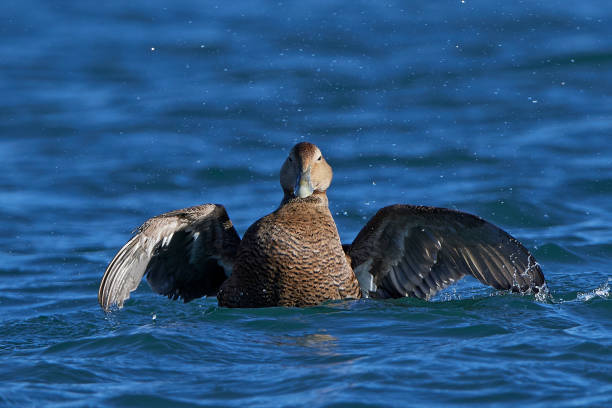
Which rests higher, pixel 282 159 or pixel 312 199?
pixel 282 159

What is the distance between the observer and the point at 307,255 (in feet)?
20.1

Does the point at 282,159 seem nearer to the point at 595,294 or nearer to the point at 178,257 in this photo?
the point at 178,257

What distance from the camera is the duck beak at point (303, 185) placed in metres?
6.28

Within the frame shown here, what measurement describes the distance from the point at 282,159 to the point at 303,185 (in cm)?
455

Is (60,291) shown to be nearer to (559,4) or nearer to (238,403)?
(238,403)

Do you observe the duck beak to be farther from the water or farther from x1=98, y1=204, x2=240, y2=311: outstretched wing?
the water

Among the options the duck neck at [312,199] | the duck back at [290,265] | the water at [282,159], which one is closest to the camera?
the water at [282,159]

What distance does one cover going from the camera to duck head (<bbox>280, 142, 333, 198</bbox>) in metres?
6.28

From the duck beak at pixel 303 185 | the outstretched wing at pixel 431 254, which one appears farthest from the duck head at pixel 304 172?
the outstretched wing at pixel 431 254

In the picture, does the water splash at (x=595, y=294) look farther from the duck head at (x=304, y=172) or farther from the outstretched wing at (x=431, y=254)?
the duck head at (x=304, y=172)

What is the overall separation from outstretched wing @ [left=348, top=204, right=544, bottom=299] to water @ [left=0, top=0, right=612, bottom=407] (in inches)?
7.2

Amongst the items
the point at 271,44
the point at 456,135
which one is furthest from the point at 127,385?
the point at 271,44

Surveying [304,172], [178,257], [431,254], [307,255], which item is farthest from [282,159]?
[307,255]

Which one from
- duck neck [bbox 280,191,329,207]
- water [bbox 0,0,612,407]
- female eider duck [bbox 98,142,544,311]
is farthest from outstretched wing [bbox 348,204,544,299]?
duck neck [bbox 280,191,329,207]
